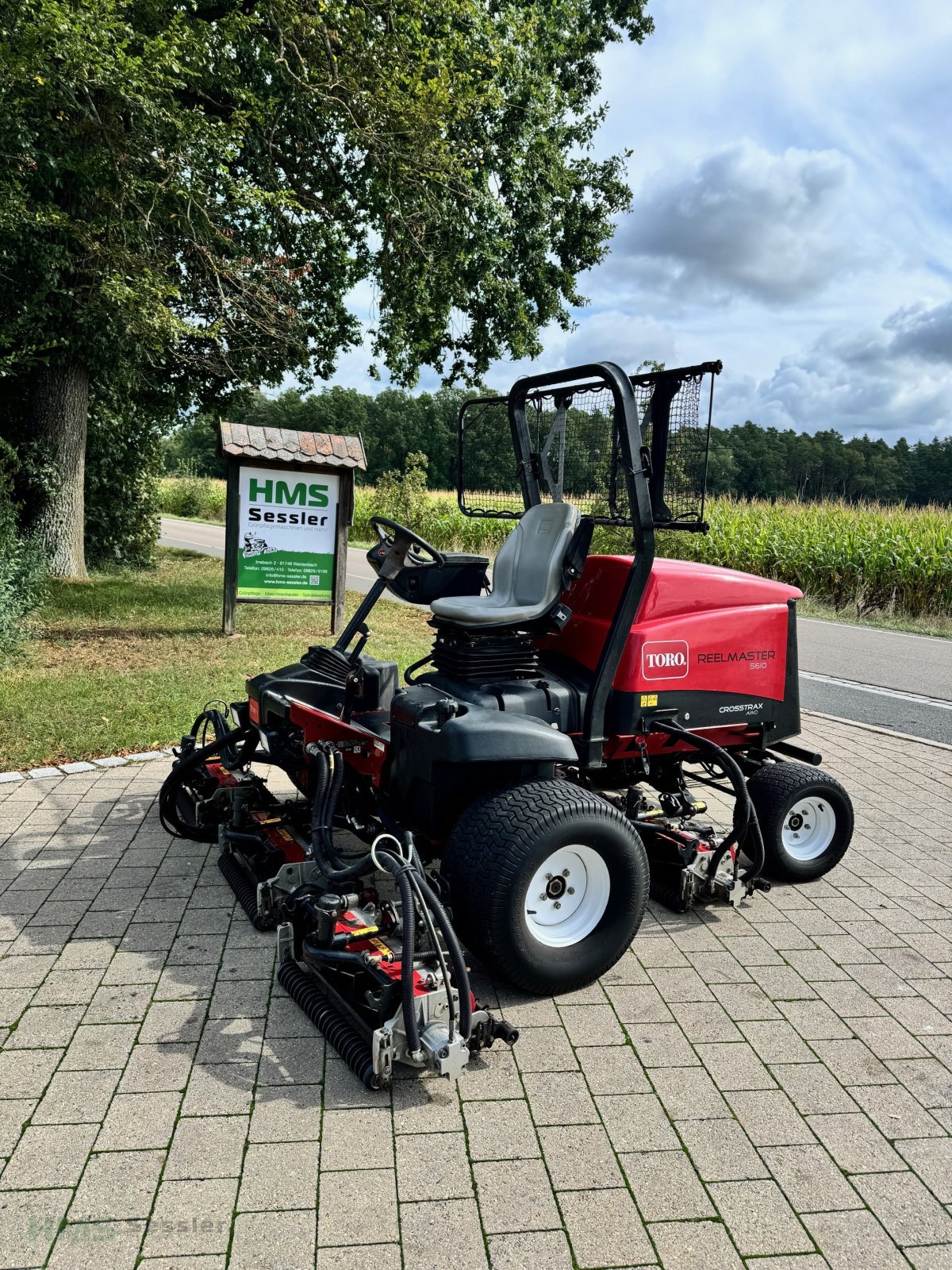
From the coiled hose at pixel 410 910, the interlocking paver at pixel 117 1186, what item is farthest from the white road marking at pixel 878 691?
the interlocking paver at pixel 117 1186

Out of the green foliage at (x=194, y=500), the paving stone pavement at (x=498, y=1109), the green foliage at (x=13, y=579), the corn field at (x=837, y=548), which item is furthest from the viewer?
the green foliage at (x=194, y=500)

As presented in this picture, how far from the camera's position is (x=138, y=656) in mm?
8930

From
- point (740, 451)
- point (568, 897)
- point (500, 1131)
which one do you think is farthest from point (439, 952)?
point (740, 451)

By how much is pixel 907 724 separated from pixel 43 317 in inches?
362

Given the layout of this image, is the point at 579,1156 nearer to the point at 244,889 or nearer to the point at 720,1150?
the point at 720,1150

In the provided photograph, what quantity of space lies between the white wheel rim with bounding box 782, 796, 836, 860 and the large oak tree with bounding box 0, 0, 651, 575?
7.31 metres

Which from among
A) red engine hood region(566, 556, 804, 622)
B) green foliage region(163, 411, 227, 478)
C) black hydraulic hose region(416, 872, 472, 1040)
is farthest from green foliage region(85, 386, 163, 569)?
green foliage region(163, 411, 227, 478)

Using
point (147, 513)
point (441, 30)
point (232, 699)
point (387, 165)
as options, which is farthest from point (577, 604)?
point (147, 513)

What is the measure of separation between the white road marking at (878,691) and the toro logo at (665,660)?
589 cm

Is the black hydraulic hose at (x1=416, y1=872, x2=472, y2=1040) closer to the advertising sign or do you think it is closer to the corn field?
the advertising sign

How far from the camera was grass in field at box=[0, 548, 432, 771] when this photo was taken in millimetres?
6254

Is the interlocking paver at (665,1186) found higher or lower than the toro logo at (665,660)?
lower

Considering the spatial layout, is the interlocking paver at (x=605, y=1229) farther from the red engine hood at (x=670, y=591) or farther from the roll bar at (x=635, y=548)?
the red engine hood at (x=670, y=591)

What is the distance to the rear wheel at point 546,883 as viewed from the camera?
3.14m
